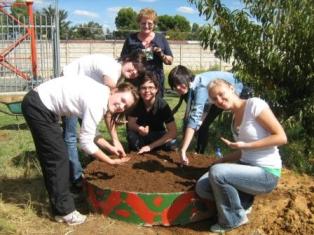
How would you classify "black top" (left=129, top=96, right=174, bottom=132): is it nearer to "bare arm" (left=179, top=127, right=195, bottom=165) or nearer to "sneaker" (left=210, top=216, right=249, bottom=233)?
"bare arm" (left=179, top=127, right=195, bottom=165)

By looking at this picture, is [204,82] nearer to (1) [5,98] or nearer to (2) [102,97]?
(2) [102,97]

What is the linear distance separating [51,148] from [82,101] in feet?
1.61

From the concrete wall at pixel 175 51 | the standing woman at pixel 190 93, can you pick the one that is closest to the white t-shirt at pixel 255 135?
the standing woman at pixel 190 93

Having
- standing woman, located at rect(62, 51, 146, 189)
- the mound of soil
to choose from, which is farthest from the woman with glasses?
standing woman, located at rect(62, 51, 146, 189)

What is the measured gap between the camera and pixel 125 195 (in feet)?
11.8

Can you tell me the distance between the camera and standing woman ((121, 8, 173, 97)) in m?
5.28

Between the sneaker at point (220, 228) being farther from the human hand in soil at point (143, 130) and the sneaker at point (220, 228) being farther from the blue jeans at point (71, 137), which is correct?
the human hand in soil at point (143, 130)

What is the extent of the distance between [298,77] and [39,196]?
2909 millimetres

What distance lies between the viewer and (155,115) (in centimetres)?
496

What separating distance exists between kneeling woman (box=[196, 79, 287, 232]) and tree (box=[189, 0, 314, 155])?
1410 mm

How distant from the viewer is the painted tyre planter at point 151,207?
141 inches

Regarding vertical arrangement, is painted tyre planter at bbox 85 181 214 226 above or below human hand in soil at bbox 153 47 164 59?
below

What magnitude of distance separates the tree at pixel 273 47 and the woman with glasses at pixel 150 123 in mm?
817

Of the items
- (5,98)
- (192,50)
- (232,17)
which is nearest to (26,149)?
(232,17)
